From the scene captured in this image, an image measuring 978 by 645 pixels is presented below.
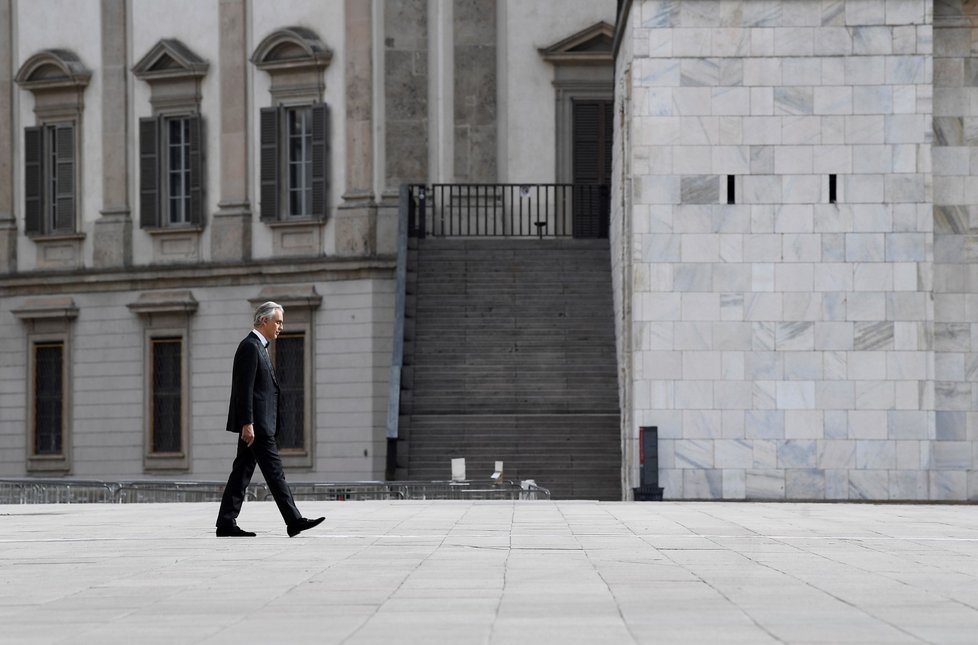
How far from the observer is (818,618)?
27.3 ft

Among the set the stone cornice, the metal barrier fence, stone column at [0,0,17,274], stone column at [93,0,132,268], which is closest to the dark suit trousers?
the metal barrier fence

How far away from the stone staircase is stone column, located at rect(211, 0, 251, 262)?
5928 millimetres

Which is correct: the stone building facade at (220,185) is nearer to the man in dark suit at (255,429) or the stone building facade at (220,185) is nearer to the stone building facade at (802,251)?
the stone building facade at (802,251)

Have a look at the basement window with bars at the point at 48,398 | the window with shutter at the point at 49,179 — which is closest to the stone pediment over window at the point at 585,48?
the window with shutter at the point at 49,179

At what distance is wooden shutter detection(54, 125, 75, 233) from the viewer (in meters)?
41.5

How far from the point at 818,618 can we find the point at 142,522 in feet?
31.5

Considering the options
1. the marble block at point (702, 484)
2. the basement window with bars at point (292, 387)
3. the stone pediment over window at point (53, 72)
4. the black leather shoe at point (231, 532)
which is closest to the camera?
the black leather shoe at point (231, 532)

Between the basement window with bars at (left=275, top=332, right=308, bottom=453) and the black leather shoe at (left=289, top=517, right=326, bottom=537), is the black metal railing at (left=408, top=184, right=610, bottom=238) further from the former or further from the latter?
the black leather shoe at (left=289, top=517, right=326, bottom=537)

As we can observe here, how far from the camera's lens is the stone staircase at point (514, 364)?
29.0m

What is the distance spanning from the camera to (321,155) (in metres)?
38.8

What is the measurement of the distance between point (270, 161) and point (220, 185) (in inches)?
53.3

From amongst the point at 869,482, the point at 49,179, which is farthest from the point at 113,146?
the point at 869,482

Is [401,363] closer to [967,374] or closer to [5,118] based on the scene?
[967,374]

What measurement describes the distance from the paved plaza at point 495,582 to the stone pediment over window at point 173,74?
24.2m
